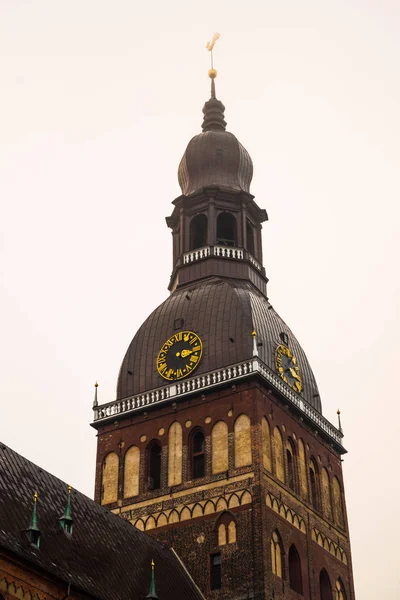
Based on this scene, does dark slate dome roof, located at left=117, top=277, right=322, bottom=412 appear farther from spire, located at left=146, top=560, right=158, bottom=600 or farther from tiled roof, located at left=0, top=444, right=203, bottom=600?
spire, located at left=146, top=560, right=158, bottom=600

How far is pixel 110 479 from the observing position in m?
59.4

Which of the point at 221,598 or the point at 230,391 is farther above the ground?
the point at 230,391

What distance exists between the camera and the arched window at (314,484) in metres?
59.4

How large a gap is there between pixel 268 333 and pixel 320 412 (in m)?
5.60

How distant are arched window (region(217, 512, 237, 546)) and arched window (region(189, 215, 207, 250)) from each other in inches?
727

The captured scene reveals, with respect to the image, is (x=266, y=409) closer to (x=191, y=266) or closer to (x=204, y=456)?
(x=204, y=456)

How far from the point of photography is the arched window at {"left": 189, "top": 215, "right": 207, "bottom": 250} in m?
68.0

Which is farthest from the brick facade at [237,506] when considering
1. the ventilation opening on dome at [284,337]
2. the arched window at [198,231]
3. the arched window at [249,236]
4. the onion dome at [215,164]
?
the onion dome at [215,164]

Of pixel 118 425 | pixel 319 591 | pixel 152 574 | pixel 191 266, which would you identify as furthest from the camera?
pixel 191 266

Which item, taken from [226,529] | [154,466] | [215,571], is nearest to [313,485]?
[226,529]

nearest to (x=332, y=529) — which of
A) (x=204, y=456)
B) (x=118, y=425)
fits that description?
(x=204, y=456)

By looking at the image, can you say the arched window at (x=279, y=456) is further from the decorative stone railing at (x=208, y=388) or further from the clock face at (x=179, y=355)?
the clock face at (x=179, y=355)

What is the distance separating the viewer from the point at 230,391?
57812mm

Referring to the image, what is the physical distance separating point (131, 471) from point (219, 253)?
45.1ft
